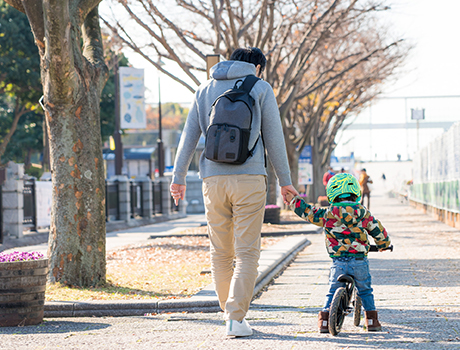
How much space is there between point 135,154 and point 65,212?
2138 inches

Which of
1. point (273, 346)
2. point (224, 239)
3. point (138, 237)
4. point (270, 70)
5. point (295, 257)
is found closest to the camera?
point (273, 346)

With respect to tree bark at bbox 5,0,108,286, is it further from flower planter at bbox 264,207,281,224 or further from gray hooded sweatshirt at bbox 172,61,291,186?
flower planter at bbox 264,207,281,224

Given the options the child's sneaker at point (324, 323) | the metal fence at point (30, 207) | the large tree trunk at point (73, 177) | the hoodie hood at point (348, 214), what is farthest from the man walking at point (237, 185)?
the metal fence at point (30, 207)

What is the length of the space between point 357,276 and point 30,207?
13.3 m

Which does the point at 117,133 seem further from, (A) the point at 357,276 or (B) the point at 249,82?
(A) the point at 357,276

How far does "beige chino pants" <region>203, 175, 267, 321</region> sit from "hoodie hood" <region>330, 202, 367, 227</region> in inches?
20.2

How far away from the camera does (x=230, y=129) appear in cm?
417

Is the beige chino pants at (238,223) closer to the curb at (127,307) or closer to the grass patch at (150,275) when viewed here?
the curb at (127,307)

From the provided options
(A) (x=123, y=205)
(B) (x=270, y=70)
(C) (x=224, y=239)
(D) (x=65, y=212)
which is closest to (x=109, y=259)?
(D) (x=65, y=212)

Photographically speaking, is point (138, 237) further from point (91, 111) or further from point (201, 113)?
point (201, 113)

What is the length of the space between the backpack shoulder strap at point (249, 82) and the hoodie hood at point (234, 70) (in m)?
0.05

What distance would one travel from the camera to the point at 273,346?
4094 millimetres

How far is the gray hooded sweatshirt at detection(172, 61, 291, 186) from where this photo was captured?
4.32m

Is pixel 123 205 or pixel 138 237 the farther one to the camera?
pixel 123 205
